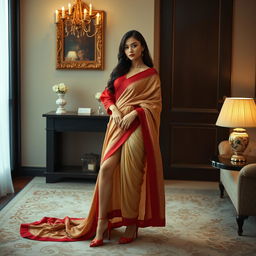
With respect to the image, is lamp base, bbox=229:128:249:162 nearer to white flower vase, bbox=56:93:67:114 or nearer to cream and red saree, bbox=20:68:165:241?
cream and red saree, bbox=20:68:165:241

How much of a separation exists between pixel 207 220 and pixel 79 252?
1317 mm

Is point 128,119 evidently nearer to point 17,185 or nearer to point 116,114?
point 116,114

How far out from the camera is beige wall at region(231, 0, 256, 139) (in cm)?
552

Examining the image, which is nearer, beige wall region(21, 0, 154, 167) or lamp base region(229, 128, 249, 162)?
lamp base region(229, 128, 249, 162)

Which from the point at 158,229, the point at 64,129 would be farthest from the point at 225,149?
the point at 64,129

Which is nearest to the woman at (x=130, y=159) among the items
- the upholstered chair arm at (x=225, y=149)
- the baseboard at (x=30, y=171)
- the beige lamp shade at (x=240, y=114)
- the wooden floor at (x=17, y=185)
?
the beige lamp shade at (x=240, y=114)

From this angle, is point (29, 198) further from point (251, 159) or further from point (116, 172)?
point (251, 159)

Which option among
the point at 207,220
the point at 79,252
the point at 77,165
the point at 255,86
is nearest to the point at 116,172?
the point at 79,252

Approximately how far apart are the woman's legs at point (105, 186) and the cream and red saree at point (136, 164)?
4 cm

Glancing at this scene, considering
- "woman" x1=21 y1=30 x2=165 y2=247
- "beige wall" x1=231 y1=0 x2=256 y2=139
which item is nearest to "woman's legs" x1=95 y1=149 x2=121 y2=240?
"woman" x1=21 y1=30 x2=165 y2=247

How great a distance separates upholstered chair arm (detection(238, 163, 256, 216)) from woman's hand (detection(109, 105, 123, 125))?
3.44 ft

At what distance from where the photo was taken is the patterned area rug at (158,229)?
11.1 feet

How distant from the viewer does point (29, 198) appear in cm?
474

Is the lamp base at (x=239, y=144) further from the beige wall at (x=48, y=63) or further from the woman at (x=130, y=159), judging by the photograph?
the beige wall at (x=48, y=63)
